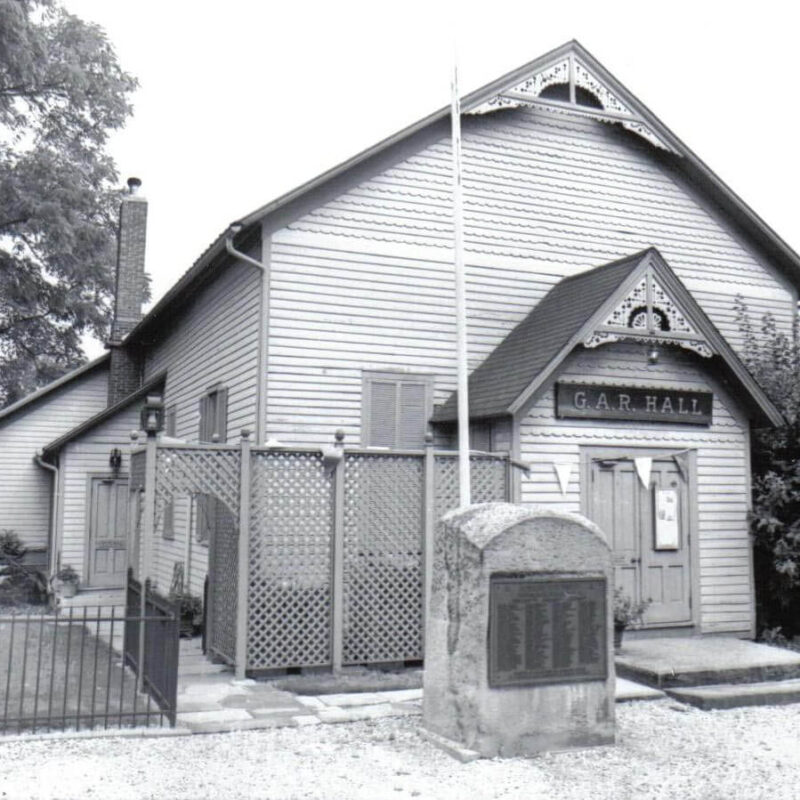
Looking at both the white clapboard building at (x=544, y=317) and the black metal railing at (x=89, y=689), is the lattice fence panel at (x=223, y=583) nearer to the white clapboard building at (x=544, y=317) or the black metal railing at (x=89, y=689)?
the black metal railing at (x=89, y=689)

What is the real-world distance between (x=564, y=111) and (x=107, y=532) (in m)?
12.2

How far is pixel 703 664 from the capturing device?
10.3 m

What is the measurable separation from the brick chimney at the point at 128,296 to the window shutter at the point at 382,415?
1020cm

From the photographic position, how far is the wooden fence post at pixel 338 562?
34.6 ft

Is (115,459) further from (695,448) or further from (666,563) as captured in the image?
(695,448)

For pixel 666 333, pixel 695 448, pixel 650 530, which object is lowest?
pixel 650 530

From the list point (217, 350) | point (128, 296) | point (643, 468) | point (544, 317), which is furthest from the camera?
point (128, 296)

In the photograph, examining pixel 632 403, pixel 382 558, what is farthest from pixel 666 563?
pixel 382 558

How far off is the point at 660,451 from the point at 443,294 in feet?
12.3

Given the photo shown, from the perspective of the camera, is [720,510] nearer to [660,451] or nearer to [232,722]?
[660,451]

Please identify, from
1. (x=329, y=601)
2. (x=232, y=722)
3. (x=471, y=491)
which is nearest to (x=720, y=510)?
(x=471, y=491)

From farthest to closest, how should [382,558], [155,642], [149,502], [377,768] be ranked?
[382,558] → [149,502] → [155,642] → [377,768]

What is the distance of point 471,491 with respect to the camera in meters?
11.1

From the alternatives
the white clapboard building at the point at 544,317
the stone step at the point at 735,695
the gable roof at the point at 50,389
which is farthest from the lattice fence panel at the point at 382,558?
the gable roof at the point at 50,389
